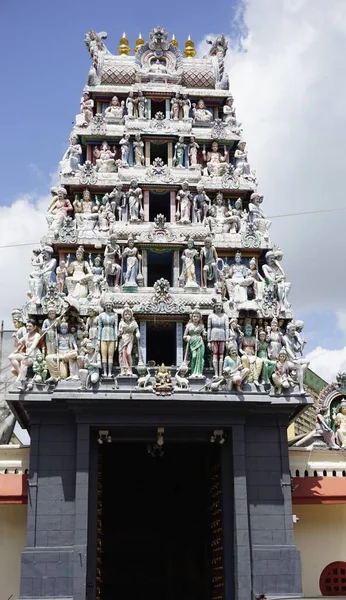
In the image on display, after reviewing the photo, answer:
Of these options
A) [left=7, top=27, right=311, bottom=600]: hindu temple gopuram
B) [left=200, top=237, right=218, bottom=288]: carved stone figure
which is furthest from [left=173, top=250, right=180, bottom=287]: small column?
[left=200, top=237, right=218, bottom=288]: carved stone figure

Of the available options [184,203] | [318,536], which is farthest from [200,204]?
[318,536]

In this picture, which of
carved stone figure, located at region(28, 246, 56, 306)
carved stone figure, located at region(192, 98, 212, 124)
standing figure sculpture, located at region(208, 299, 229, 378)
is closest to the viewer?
standing figure sculpture, located at region(208, 299, 229, 378)

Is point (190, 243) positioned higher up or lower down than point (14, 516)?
higher up

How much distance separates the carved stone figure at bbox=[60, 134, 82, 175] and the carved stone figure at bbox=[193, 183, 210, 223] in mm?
4300

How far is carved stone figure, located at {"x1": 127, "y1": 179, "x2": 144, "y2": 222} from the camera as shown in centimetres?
2358

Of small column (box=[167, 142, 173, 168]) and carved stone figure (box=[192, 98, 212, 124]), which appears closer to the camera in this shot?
small column (box=[167, 142, 173, 168])

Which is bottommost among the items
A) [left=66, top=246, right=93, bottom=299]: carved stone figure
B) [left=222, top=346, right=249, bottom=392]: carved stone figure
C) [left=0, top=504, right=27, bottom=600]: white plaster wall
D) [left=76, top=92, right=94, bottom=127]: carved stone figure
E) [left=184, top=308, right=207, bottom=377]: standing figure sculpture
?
[left=0, top=504, right=27, bottom=600]: white plaster wall

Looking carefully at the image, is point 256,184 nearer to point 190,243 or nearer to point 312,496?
point 190,243

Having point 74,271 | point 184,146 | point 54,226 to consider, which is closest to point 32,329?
point 74,271

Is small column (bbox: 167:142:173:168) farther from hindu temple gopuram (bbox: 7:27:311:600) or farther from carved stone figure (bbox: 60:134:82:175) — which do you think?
carved stone figure (bbox: 60:134:82:175)

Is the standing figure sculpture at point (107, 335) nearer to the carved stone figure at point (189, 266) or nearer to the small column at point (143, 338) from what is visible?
the small column at point (143, 338)

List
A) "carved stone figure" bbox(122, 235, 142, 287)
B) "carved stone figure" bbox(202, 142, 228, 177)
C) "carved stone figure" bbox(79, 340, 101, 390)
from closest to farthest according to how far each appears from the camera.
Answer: "carved stone figure" bbox(79, 340, 101, 390)
"carved stone figure" bbox(122, 235, 142, 287)
"carved stone figure" bbox(202, 142, 228, 177)

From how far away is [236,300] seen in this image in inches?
884

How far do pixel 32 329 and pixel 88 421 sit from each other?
338cm
